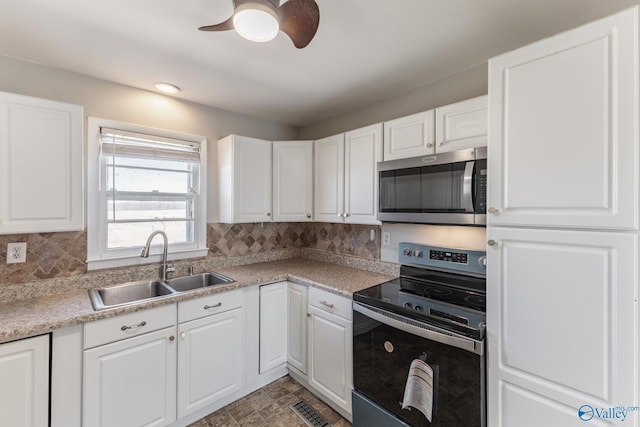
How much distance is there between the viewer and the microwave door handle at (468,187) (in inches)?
59.6

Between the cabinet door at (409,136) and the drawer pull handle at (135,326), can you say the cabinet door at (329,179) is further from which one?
the drawer pull handle at (135,326)

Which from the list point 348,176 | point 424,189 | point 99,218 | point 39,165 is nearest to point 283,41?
point 348,176

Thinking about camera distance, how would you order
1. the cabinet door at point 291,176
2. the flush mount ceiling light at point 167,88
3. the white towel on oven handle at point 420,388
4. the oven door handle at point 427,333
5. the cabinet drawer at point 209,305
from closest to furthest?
1. the oven door handle at point 427,333
2. the white towel on oven handle at point 420,388
3. the cabinet drawer at point 209,305
4. the flush mount ceiling light at point 167,88
5. the cabinet door at point 291,176

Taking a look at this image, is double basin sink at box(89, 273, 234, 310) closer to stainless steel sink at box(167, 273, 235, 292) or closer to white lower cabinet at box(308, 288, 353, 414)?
stainless steel sink at box(167, 273, 235, 292)

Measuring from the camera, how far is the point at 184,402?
1.85 m

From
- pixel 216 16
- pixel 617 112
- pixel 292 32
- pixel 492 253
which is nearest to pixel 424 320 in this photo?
pixel 492 253

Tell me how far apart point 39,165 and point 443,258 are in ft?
8.33

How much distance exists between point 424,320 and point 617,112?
1144mm

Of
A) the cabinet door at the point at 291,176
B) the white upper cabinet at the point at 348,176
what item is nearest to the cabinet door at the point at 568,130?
the white upper cabinet at the point at 348,176

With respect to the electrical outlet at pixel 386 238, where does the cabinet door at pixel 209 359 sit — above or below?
below

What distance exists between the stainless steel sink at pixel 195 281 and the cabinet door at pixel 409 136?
62.8 inches

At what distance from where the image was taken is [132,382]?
5.40ft

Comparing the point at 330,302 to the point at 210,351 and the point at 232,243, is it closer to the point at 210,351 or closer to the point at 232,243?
the point at 210,351

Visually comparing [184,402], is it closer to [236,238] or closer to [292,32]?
[236,238]
